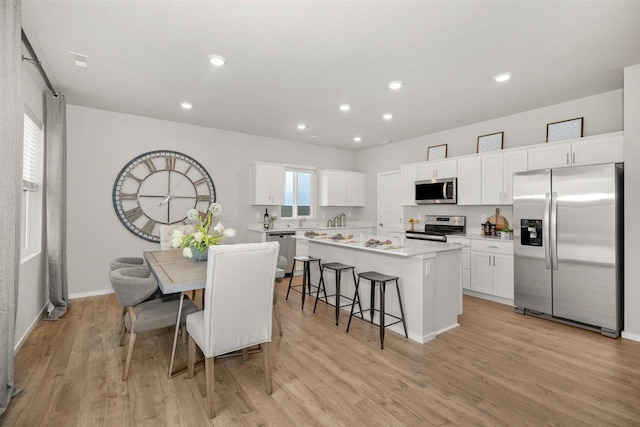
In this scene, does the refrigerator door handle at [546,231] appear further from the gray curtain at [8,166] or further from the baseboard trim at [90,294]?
the baseboard trim at [90,294]

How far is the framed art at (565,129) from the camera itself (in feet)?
13.3

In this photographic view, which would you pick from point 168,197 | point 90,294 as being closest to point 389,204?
point 168,197

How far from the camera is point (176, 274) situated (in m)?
2.46

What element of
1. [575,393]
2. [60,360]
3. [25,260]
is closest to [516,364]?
[575,393]

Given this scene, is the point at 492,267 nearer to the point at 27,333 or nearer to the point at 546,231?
the point at 546,231

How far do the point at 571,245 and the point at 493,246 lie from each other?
1006 mm

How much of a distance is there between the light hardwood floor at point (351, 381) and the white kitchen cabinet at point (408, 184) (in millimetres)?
2889

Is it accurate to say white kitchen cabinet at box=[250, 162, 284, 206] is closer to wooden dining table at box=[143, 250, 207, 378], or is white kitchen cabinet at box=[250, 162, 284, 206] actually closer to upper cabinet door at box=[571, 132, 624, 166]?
wooden dining table at box=[143, 250, 207, 378]

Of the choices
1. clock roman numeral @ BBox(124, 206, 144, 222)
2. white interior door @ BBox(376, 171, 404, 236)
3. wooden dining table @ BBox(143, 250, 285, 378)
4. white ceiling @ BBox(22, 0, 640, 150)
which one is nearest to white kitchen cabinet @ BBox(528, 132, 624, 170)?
white ceiling @ BBox(22, 0, 640, 150)

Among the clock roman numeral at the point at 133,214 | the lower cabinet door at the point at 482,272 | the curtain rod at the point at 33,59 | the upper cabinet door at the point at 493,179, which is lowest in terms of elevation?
the lower cabinet door at the point at 482,272

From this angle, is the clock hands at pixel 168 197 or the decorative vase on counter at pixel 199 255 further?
the clock hands at pixel 168 197

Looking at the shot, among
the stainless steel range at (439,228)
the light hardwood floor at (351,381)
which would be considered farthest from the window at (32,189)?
the stainless steel range at (439,228)

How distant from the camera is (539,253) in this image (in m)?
3.72

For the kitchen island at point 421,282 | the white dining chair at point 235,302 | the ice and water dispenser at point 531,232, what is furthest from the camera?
the ice and water dispenser at point 531,232
